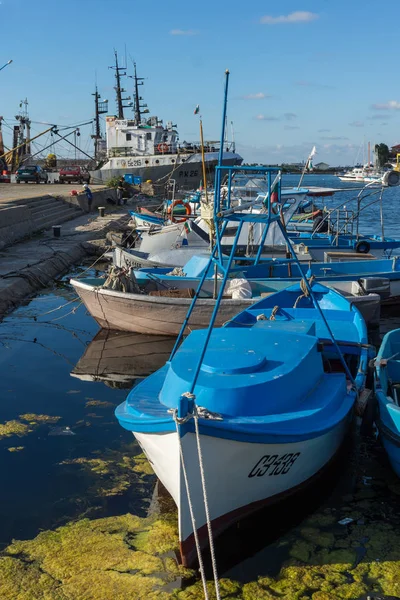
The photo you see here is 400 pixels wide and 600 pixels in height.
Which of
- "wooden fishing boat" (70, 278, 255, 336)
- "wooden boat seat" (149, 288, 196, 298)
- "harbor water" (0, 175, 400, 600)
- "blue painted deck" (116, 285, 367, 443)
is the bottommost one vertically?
"harbor water" (0, 175, 400, 600)

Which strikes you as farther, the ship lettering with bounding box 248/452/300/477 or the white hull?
the ship lettering with bounding box 248/452/300/477

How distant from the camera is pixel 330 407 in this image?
6492 millimetres

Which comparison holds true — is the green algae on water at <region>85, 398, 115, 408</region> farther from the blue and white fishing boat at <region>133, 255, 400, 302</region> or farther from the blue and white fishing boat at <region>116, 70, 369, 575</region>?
the blue and white fishing boat at <region>133, 255, 400, 302</region>

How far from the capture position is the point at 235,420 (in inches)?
221

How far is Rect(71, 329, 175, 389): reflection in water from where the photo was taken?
35.9 ft

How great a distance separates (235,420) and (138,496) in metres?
1.76

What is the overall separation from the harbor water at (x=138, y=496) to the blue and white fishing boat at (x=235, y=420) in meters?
0.33

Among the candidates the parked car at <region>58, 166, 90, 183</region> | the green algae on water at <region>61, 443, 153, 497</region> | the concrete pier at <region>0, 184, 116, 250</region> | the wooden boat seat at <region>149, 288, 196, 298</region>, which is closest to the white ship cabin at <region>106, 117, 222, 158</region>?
the parked car at <region>58, 166, 90, 183</region>

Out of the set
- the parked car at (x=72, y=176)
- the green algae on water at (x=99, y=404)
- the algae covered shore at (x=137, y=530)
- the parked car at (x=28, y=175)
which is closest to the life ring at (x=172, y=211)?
the green algae on water at (x=99, y=404)

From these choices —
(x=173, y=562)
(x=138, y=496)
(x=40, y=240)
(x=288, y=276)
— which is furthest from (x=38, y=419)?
(x=40, y=240)

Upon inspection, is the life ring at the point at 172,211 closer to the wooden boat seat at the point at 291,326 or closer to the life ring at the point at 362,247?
the life ring at the point at 362,247

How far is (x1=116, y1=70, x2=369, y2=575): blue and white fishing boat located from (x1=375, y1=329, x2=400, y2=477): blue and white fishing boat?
0.30 metres

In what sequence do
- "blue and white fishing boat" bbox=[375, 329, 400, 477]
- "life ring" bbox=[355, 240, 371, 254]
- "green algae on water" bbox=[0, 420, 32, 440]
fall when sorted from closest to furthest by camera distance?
"blue and white fishing boat" bbox=[375, 329, 400, 477] → "green algae on water" bbox=[0, 420, 32, 440] → "life ring" bbox=[355, 240, 371, 254]

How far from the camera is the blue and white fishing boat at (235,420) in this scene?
532 cm
